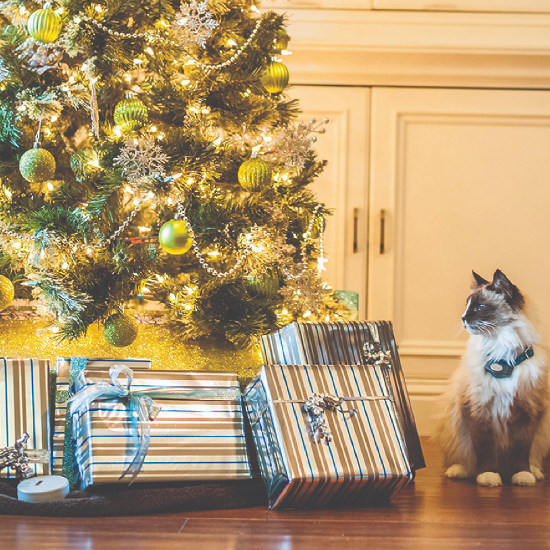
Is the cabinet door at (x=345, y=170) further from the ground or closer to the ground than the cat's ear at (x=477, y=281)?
further from the ground

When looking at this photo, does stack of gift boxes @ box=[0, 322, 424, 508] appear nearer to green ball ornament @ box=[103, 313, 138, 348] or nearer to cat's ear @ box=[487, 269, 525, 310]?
green ball ornament @ box=[103, 313, 138, 348]

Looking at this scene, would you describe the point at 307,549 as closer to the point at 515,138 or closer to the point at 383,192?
the point at 383,192

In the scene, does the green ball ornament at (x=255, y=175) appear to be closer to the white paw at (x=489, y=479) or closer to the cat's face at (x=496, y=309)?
the cat's face at (x=496, y=309)

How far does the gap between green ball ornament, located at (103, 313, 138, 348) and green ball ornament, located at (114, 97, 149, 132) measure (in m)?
0.43

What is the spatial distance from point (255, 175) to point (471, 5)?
1.31 meters

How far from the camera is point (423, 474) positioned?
5.33 feet

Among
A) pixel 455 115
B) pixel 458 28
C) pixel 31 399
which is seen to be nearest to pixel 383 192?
pixel 455 115

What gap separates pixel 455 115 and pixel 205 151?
118cm

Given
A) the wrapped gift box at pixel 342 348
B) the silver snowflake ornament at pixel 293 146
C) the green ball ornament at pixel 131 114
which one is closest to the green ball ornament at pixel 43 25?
the green ball ornament at pixel 131 114

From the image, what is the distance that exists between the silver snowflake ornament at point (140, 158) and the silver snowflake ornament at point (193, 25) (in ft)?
0.85

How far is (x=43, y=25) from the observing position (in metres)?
1.39

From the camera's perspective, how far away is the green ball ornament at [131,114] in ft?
4.79

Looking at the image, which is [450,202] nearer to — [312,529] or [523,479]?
[523,479]

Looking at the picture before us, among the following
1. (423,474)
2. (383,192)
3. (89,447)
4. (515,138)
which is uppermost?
(515,138)
